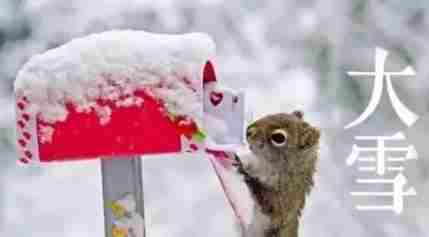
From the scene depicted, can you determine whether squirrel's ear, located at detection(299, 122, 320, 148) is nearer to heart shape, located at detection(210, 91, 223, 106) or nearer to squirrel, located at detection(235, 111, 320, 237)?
squirrel, located at detection(235, 111, 320, 237)

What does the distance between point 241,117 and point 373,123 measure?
0.53 metres

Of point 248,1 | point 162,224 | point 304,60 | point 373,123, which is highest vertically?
point 248,1

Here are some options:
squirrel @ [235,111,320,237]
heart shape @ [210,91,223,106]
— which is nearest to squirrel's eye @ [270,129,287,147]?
squirrel @ [235,111,320,237]

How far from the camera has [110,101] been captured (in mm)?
926

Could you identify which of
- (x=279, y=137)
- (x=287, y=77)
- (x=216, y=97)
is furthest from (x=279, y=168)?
(x=287, y=77)

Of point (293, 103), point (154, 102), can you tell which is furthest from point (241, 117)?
point (293, 103)

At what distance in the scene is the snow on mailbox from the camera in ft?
3.00

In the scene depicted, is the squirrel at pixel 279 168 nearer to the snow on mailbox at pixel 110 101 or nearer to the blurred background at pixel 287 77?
the snow on mailbox at pixel 110 101

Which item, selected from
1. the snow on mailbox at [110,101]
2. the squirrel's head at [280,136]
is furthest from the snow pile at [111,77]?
the squirrel's head at [280,136]

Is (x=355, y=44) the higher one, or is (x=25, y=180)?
(x=355, y=44)

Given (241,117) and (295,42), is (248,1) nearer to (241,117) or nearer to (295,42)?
(295,42)

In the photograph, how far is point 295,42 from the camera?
140cm

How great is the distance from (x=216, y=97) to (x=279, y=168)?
16 cm

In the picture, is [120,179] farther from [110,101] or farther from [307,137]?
[307,137]
